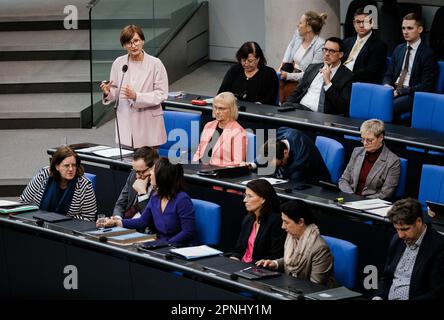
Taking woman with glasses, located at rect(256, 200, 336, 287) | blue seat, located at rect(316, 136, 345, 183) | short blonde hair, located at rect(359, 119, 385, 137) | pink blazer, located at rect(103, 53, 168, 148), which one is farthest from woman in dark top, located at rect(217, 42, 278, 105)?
woman with glasses, located at rect(256, 200, 336, 287)

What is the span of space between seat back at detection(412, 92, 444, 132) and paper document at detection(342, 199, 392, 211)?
5.99 ft

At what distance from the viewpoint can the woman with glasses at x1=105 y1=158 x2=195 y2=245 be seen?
656 centimetres

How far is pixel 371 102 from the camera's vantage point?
868 centimetres

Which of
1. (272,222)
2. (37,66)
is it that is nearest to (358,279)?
(272,222)

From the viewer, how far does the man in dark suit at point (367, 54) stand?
9367mm

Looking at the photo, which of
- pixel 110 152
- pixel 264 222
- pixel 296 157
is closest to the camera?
pixel 264 222

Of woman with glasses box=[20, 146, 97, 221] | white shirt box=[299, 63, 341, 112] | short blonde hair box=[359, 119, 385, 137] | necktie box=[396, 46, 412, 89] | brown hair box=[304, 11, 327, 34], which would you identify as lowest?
woman with glasses box=[20, 146, 97, 221]

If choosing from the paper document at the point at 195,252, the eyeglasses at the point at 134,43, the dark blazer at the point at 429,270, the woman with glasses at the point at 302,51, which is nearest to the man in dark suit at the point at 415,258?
the dark blazer at the point at 429,270

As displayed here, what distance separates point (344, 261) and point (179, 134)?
314 cm

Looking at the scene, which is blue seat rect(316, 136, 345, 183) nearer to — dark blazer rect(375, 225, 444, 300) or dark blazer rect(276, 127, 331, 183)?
dark blazer rect(276, 127, 331, 183)

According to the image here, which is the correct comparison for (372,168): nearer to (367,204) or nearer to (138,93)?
(367,204)

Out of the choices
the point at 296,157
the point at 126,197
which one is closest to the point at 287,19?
the point at 296,157

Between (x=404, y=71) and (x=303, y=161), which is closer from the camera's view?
(x=303, y=161)
